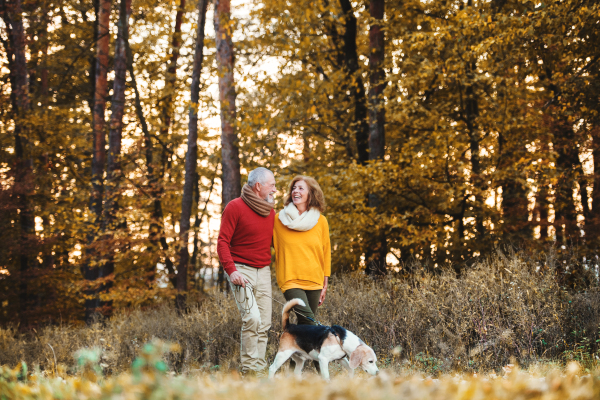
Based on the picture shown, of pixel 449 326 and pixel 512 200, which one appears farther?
pixel 512 200

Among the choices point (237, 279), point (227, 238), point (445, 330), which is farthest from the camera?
point (445, 330)

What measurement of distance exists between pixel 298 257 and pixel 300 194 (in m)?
0.61

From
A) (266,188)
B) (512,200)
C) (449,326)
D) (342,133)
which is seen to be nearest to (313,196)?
(266,188)

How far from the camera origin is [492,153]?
11781 mm

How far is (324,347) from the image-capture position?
3.84 m

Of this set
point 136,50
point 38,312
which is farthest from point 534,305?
point 136,50

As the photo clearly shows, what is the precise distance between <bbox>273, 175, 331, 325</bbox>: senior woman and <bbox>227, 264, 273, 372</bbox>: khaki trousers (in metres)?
0.23

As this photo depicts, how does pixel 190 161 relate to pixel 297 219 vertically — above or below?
above

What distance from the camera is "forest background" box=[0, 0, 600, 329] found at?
998 centimetres

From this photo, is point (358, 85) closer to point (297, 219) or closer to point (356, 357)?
point (297, 219)

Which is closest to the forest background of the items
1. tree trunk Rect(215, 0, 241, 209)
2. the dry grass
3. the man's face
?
tree trunk Rect(215, 0, 241, 209)

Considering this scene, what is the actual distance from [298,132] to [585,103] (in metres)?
7.31

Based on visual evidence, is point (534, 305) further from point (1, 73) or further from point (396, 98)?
point (1, 73)

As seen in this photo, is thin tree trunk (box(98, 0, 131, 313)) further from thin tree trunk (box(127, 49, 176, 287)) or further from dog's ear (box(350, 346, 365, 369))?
dog's ear (box(350, 346, 365, 369))
